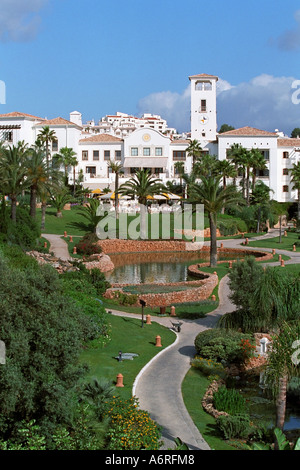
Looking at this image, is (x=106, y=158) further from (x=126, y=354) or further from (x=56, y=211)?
(x=126, y=354)

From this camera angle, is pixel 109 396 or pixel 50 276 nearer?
→ pixel 109 396

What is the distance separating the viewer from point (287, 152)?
247 feet

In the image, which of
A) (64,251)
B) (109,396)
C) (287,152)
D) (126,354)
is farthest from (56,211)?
(109,396)

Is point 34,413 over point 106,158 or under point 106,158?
under

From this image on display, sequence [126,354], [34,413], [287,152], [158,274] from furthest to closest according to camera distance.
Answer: [287,152] < [158,274] < [126,354] < [34,413]

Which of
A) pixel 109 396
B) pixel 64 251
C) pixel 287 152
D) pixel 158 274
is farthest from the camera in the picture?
pixel 287 152

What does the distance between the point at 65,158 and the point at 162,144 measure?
13.0 metres

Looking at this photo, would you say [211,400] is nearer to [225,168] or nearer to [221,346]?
[221,346]

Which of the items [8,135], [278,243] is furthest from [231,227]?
[8,135]

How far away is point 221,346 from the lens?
20.2 metres

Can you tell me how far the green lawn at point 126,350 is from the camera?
709 inches

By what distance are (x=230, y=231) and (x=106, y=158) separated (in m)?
26.3

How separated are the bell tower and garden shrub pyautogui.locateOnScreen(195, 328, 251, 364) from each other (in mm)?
60292

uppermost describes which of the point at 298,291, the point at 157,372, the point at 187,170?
the point at 187,170
